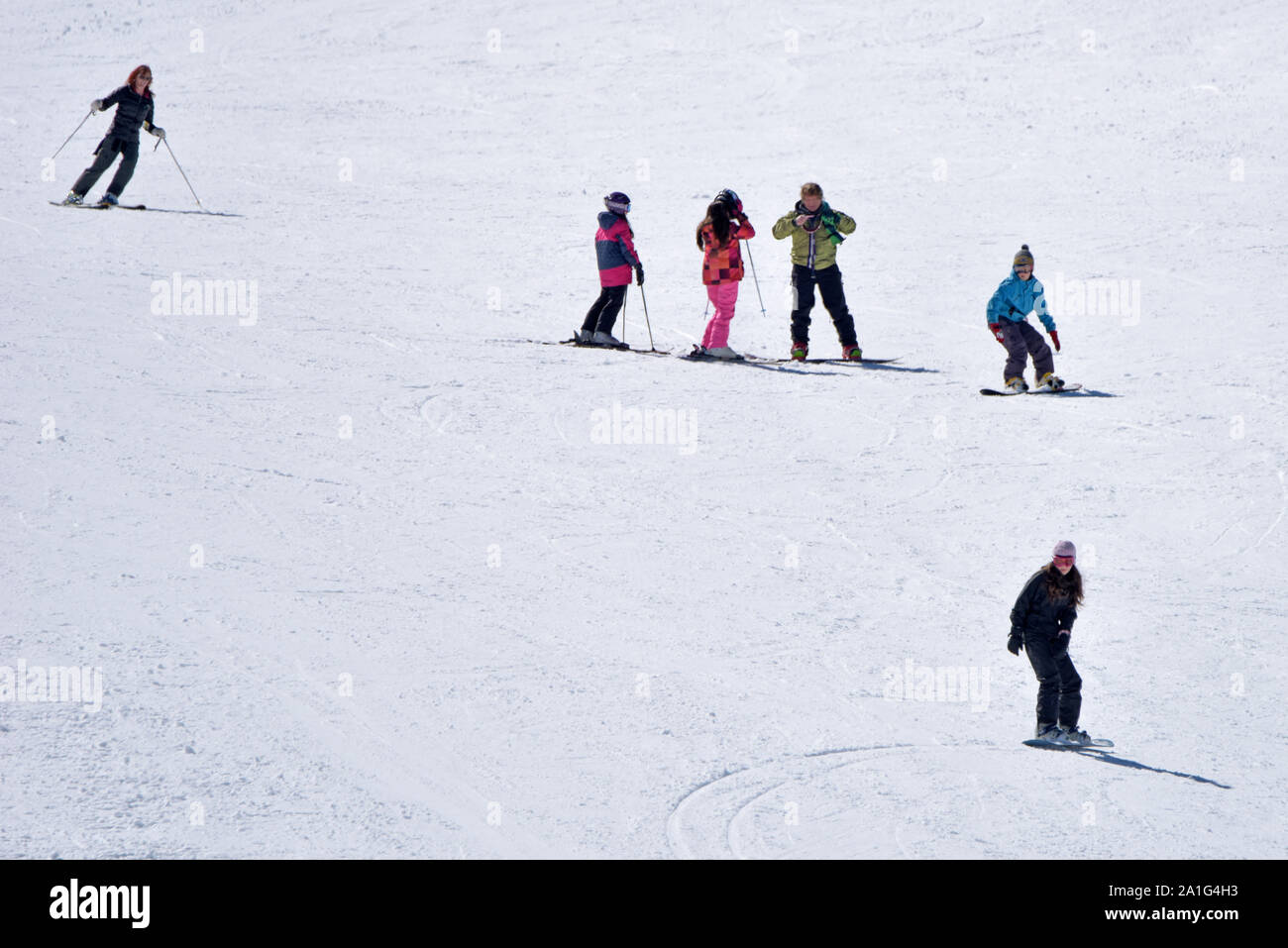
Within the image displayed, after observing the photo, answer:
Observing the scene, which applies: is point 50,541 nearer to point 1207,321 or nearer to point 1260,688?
point 1260,688

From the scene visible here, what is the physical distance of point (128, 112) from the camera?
53.0 ft

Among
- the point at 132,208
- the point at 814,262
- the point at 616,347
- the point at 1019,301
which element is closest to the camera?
the point at 1019,301

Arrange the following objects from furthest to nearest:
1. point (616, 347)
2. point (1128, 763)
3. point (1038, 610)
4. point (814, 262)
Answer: point (616, 347) → point (814, 262) → point (1038, 610) → point (1128, 763)

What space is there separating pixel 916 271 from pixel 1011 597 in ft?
25.7

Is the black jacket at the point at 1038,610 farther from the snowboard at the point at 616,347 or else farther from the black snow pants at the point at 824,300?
the snowboard at the point at 616,347

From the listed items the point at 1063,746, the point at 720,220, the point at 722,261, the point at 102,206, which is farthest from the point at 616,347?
the point at 102,206

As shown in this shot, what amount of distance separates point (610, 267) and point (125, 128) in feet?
22.4

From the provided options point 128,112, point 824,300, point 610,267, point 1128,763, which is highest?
point 128,112

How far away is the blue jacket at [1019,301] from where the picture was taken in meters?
11.4

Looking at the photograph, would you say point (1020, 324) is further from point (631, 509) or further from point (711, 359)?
point (631, 509)

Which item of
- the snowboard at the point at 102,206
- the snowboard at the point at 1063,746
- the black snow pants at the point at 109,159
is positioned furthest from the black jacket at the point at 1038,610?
the snowboard at the point at 102,206

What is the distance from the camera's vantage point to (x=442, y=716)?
21.1 ft

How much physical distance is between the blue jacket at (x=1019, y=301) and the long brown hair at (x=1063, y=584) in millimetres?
4971

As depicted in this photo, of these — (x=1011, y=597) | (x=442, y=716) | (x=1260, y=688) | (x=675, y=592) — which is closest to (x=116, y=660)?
(x=442, y=716)
